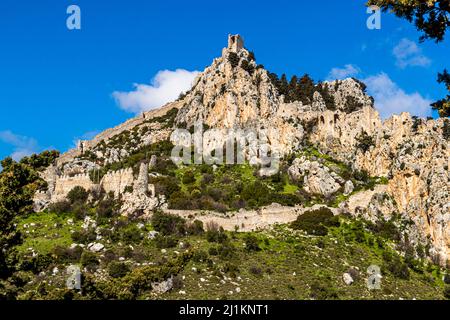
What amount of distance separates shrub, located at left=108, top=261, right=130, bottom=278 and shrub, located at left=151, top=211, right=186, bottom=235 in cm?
882

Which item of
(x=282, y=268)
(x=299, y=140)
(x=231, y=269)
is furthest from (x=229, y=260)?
(x=299, y=140)

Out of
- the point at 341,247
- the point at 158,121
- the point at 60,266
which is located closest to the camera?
the point at 60,266

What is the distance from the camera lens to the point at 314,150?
67438 mm

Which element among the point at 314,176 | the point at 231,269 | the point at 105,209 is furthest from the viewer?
the point at 314,176

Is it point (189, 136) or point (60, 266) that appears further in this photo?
point (189, 136)

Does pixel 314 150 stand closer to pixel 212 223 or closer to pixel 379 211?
pixel 379 211

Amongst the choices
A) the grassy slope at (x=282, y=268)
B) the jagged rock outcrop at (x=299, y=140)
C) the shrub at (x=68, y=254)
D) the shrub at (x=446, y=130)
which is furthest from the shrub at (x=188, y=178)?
the shrub at (x=446, y=130)

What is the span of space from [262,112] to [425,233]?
110 feet

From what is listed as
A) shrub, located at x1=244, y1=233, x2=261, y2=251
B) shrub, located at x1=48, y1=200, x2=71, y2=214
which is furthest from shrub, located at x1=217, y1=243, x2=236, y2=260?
shrub, located at x1=48, y1=200, x2=71, y2=214

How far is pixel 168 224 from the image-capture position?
1889 inches

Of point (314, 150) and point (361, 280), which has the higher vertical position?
point (314, 150)

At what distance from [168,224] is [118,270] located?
11007 millimetres

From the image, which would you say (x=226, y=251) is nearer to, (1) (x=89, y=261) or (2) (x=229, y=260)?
(2) (x=229, y=260)
